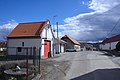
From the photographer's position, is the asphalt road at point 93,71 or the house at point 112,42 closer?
the asphalt road at point 93,71

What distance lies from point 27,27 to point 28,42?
4907 millimetres

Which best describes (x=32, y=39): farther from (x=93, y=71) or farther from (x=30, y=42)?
(x=93, y=71)

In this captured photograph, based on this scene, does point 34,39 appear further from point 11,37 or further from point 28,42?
point 11,37

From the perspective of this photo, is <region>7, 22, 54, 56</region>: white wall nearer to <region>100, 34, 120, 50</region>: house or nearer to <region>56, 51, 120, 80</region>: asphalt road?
<region>56, 51, 120, 80</region>: asphalt road

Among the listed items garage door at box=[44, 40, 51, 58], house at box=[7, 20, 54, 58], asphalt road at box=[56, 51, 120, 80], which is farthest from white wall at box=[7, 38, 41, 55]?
asphalt road at box=[56, 51, 120, 80]

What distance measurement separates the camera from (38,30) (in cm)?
3378

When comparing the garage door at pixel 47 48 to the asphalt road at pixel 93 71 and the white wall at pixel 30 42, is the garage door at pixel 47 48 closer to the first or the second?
the white wall at pixel 30 42

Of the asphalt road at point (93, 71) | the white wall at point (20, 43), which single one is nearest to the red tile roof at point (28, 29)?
the white wall at point (20, 43)

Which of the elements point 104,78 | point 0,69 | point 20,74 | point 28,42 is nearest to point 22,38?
point 28,42

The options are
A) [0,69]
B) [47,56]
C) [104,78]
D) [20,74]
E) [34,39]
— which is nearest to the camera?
[104,78]

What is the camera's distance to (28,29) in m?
35.9

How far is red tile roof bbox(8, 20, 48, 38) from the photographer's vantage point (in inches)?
1322

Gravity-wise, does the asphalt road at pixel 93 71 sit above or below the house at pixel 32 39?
below

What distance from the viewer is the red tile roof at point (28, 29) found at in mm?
33569
